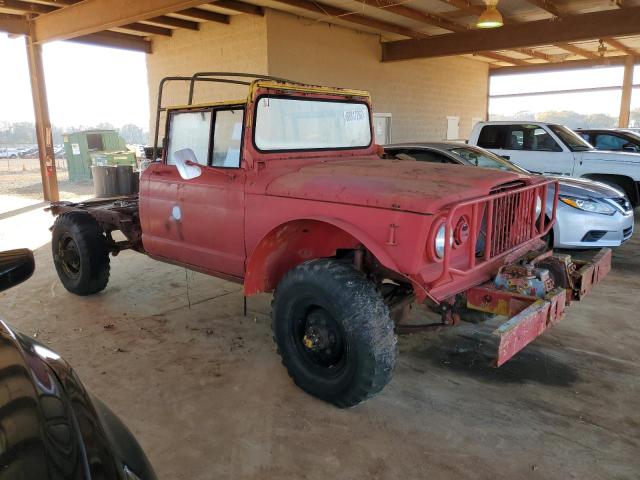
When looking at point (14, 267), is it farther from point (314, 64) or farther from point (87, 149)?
point (87, 149)

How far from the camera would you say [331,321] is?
3.09 meters

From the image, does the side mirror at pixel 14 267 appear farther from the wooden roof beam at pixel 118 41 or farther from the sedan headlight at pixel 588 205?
the wooden roof beam at pixel 118 41

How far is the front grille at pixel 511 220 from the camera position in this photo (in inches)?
129

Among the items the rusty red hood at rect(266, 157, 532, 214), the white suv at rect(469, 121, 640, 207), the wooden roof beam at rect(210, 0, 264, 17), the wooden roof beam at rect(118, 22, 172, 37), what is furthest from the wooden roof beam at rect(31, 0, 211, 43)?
the rusty red hood at rect(266, 157, 532, 214)

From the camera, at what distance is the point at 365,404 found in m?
3.22

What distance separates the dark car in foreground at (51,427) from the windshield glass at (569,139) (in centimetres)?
880

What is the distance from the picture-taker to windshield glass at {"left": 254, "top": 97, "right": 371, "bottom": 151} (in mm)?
3719

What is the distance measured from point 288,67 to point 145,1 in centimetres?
328

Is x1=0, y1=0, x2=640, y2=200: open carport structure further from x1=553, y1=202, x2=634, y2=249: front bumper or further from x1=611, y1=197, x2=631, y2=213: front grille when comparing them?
x1=553, y1=202, x2=634, y2=249: front bumper

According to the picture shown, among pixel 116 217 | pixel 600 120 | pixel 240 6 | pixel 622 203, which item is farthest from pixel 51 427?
pixel 600 120

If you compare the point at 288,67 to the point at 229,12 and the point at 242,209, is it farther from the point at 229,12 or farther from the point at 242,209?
the point at 242,209

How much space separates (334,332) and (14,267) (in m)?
1.83

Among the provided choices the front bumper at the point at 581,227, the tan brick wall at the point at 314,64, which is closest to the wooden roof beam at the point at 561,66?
the tan brick wall at the point at 314,64

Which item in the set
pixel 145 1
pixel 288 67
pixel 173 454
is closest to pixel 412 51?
pixel 288 67
